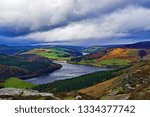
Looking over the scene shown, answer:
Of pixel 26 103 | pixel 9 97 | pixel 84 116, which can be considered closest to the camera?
pixel 84 116

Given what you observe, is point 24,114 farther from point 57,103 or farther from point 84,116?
point 84,116

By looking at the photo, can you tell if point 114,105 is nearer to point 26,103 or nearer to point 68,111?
point 68,111

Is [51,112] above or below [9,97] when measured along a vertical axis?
above

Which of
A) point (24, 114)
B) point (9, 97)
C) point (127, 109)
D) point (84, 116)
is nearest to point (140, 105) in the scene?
point (127, 109)

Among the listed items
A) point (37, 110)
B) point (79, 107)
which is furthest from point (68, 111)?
point (37, 110)

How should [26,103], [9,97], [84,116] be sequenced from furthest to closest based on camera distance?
[9,97] < [26,103] < [84,116]

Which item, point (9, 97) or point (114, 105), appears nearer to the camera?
point (114, 105)

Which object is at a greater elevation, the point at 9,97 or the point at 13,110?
the point at 13,110

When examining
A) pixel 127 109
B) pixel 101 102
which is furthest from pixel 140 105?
pixel 101 102

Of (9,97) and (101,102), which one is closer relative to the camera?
(101,102)
